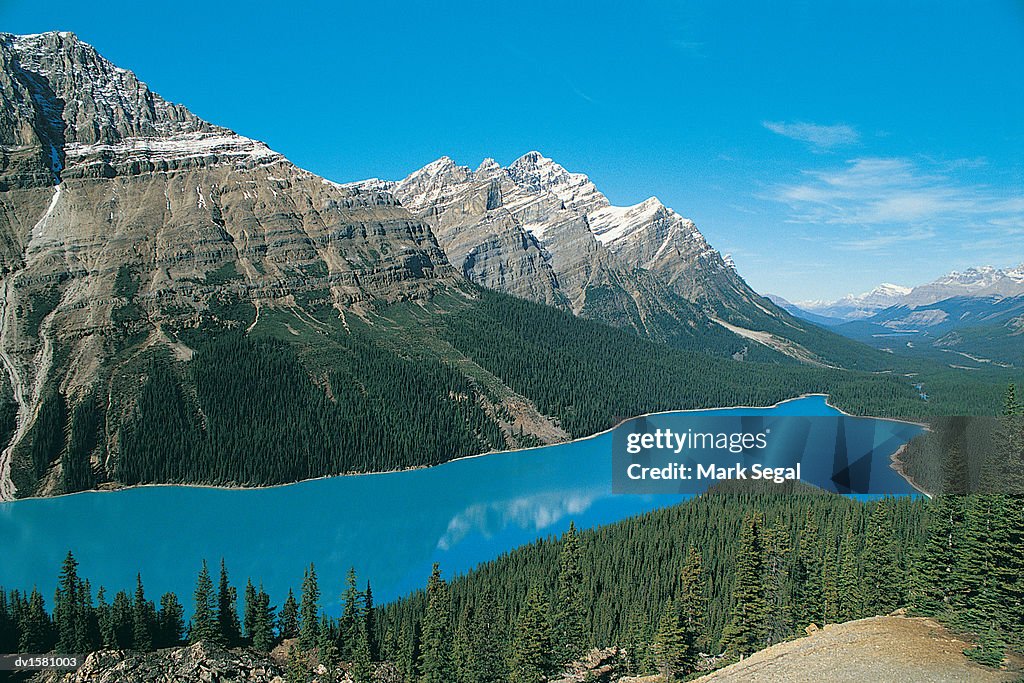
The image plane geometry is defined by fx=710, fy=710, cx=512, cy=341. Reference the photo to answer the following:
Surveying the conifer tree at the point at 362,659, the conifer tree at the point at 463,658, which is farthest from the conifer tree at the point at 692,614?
the conifer tree at the point at 362,659

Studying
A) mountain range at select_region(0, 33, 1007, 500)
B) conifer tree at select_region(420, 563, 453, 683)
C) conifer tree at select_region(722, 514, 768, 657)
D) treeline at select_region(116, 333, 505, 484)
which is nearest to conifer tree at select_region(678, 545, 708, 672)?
conifer tree at select_region(722, 514, 768, 657)

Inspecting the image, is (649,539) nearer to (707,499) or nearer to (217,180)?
(707,499)

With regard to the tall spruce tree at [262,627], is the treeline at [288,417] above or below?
above

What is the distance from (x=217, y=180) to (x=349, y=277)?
43.1 m

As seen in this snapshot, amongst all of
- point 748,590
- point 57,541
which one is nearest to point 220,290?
point 57,541

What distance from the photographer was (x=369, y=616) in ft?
160

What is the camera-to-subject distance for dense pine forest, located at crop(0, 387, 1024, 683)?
104 ft

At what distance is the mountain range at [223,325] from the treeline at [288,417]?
1.16ft

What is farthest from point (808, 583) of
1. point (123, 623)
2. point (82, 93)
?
point (82, 93)

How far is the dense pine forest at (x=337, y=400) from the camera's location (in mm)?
106938

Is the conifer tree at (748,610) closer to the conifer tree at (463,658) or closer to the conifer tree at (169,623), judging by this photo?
the conifer tree at (463,658)

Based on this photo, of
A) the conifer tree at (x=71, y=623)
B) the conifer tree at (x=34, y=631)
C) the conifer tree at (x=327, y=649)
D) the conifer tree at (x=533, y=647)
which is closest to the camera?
the conifer tree at (x=533, y=647)

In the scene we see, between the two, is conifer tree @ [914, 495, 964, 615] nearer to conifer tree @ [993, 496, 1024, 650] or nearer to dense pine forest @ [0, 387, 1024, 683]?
dense pine forest @ [0, 387, 1024, 683]

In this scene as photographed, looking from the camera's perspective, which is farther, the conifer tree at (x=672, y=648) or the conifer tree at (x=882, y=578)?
the conifer tree at (x=882, y=578)
